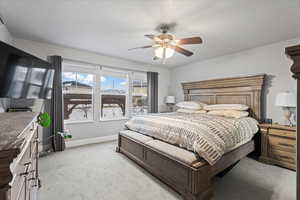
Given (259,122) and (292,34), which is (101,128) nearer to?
(259,122)

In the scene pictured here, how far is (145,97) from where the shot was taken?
527 centimetres

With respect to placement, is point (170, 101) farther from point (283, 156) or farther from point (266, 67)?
point (283, 156)

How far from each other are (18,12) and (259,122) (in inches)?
194

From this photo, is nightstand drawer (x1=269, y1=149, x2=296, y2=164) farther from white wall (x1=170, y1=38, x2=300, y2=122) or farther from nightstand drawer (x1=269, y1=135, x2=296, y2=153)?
white wall (x1=170, y1=38, x2=300, y2=122)

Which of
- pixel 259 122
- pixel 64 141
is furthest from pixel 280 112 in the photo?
pixel 64 141

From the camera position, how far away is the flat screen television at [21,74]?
1.70m

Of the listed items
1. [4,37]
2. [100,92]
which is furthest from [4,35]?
[100,92]

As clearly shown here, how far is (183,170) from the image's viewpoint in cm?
184

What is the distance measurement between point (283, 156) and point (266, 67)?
1.91 meters

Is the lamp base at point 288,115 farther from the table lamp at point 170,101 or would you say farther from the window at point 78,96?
the window at point 78,96

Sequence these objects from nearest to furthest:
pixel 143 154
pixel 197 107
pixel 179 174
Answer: pixel 179 174, pixel 143 154, pixel 197 107

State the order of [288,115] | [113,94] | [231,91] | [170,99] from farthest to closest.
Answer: [170,99] → [113,94] → [231,91] → [288,115]

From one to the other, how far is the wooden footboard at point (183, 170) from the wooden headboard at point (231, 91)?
1113mm

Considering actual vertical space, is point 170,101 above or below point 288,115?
above
